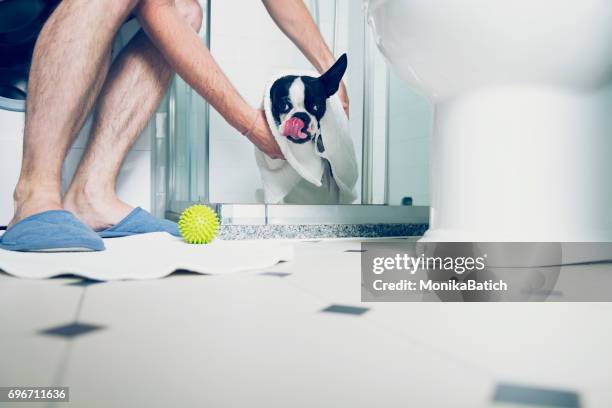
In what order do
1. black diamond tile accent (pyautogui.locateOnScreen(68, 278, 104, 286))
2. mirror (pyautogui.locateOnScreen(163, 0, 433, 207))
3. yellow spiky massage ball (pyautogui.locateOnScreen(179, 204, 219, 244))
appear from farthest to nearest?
mirror (pyautogui.locateOnScreen(163, 0, 433, 207)), yellow spiky massage ball (pyautogui.locateOnScreen(179, 204, 219, 244)), black diamond tile accent (pyautogui.locateOnScreen(68, 278, 104, 286))

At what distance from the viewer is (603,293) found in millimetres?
725

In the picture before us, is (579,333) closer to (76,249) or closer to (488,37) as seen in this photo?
(488,37)

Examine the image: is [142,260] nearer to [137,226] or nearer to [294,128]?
[137,226]

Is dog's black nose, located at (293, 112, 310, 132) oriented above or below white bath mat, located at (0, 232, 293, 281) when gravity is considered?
above

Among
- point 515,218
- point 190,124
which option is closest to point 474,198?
point 515,218

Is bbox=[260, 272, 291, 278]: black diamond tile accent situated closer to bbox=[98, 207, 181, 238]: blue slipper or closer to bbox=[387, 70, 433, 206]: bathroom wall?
bbox=[98, 207, 181, 238]: blue slipper

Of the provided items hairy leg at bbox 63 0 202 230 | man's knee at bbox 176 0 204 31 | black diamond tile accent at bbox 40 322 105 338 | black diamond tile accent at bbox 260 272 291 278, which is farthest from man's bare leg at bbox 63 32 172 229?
black diamond tile accent at bbox 40 322 105 338

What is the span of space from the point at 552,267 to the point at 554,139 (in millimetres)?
223

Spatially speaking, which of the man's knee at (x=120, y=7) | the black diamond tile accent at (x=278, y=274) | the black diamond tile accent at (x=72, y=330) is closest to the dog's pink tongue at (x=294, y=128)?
the man's knee at (x=120, y=7)

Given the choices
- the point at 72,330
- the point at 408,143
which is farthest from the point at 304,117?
the point at 72,330

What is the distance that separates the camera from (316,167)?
156 cm

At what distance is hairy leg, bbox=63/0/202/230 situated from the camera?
4.25 ft

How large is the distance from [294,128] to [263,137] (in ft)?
0.31

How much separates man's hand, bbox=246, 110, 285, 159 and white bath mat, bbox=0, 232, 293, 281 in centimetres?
42
